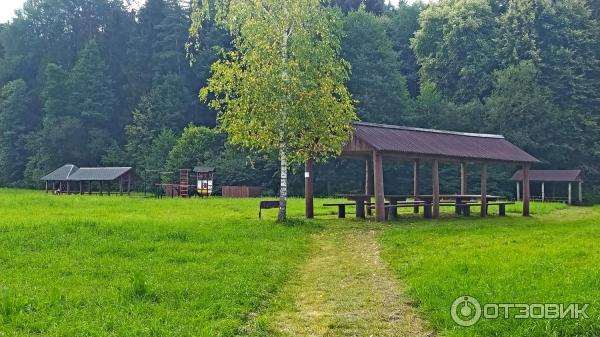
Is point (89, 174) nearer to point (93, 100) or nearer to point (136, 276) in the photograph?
point (93, 100)

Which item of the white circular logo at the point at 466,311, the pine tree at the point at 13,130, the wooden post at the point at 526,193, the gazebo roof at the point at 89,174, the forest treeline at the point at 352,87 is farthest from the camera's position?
the pine tree at the point at 13,130

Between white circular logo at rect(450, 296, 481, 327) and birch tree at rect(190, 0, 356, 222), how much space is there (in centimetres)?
1215

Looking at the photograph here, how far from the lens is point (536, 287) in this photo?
8906 millimetres

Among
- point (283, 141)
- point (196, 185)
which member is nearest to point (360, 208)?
point (283, 141)

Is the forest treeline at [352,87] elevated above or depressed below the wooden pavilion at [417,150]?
above

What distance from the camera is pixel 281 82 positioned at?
65.3 feet

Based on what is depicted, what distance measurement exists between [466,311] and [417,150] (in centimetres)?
1537

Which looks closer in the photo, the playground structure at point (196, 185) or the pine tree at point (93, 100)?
the playground structure at point (196, 185)

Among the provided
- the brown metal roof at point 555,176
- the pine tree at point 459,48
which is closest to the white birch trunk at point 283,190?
the brown metal roof at point 555,176

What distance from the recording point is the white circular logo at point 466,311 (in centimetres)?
743

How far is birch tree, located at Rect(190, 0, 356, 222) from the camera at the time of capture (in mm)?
20000

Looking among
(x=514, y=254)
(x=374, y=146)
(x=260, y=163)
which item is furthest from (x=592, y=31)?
(x=514, y=254)

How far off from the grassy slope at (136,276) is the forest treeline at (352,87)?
26.4m

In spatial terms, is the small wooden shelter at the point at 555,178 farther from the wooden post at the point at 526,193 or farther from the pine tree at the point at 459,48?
the wooden post at the point at 526,193
